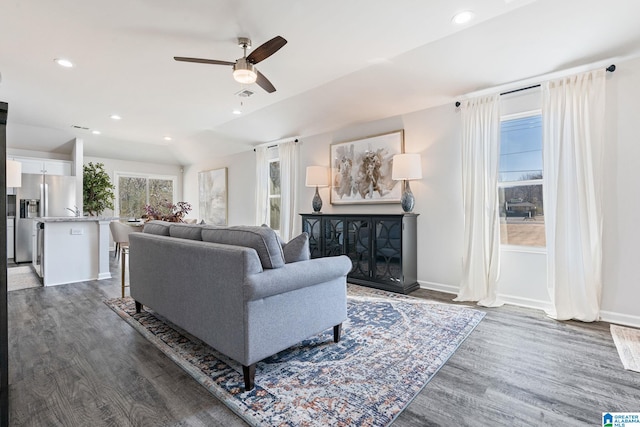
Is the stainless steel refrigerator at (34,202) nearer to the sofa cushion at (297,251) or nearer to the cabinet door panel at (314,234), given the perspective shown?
the cabinet door panel at (314,234)

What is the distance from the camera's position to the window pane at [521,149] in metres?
3.32

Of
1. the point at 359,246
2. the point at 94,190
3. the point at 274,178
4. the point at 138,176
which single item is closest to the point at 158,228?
the point at 359,246

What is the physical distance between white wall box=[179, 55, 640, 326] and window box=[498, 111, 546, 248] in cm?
19

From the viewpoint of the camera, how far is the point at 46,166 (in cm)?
642

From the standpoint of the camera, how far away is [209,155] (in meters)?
7.75

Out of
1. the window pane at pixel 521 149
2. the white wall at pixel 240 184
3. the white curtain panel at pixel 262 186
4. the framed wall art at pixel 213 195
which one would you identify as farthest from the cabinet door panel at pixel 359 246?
the framed wall art at pixel 213 195

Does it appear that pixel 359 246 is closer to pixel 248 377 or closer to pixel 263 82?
pixel 263 82

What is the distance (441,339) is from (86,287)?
4.60 meters

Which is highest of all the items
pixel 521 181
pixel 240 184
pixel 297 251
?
pixel 240 184

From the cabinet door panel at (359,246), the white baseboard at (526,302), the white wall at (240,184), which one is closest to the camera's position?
the white baseboard at (526,302)

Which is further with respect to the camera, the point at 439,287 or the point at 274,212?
the point at 274,212

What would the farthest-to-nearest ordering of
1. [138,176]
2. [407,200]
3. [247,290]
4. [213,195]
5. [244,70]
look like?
[138,176] → [213,195] → [407,200] → [244,70] → [247,290]

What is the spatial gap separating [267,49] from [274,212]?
4.05m

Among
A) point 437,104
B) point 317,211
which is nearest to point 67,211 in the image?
point 317,211
